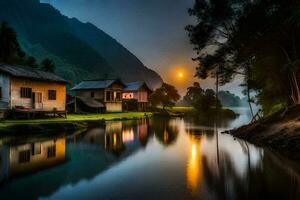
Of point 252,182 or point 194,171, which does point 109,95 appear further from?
point 252,182

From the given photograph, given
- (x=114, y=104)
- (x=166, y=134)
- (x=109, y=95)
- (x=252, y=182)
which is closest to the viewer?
(x=252, y=182)

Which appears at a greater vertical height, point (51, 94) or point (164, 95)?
point (164, 95)

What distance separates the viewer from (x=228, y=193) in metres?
10.1

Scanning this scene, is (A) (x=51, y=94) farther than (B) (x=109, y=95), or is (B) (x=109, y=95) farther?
(B) (x=109, y=95)

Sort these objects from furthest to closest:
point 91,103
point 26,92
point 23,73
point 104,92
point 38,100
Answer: point 104,92 → point 91,103 → point 38,100 → point 26,92 → point 23,73

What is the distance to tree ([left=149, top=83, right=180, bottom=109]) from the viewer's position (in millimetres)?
88062

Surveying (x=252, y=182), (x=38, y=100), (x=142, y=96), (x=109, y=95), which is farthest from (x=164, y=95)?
(x=252, y=182)

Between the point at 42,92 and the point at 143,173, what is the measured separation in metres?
32.2

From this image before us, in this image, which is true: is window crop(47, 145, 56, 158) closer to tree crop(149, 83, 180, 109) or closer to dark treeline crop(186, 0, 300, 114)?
dark treeline crop(186, 0, 300, 114)

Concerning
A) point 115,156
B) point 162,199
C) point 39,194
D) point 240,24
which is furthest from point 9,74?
point 162,199

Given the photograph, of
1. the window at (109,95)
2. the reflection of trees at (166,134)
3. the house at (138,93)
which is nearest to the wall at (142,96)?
the house at (138,93)

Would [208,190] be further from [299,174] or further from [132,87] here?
[132,87]

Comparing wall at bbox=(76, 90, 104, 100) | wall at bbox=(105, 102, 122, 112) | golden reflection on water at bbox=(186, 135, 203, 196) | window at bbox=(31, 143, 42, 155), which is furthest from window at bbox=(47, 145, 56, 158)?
wall at bbox=(76, 90, 104, 100)

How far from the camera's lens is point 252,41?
1062 inches
